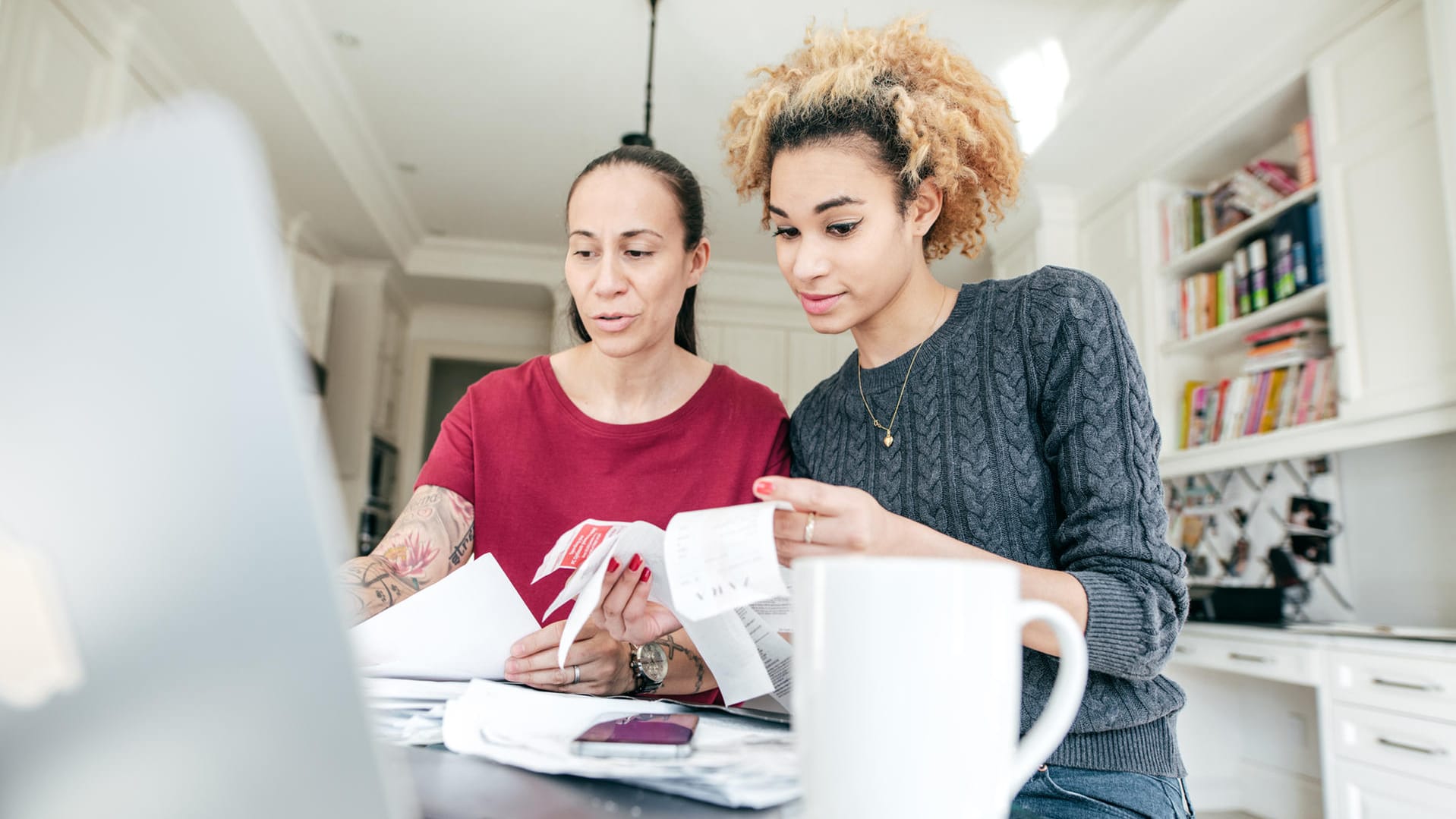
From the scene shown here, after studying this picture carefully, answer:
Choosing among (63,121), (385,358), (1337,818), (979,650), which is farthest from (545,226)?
(979,650)

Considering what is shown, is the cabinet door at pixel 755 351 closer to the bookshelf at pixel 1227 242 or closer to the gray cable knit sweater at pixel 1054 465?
the bookshelf at pixel 1227 242

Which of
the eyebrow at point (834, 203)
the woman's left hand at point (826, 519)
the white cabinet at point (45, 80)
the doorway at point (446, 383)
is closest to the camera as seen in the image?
the woman's left hand at point (826, 519)

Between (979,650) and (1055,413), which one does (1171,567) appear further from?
(979,650)

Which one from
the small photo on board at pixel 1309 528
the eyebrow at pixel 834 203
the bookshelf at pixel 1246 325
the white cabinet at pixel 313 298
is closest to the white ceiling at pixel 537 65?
the white cabinet at pixel 313 298

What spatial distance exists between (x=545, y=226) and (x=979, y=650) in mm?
5793

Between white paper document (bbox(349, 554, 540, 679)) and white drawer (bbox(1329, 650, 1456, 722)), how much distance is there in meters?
2.52

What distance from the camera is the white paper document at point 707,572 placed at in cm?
57

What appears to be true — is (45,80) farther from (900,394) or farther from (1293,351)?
(1293,351)

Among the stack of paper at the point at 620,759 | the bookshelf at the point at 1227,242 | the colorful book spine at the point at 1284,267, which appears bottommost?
the stack of paper at the point at 620,759

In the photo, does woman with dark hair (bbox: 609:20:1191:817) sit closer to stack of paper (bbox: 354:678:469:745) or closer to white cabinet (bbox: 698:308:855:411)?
stack of paper (bbox: 354:678:469:745)

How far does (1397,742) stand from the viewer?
2.47m

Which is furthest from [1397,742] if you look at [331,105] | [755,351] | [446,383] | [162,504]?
[446,383]

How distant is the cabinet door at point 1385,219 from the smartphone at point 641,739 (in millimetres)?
2897

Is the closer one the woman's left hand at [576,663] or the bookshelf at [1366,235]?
the woman's left hand at [576,663]
